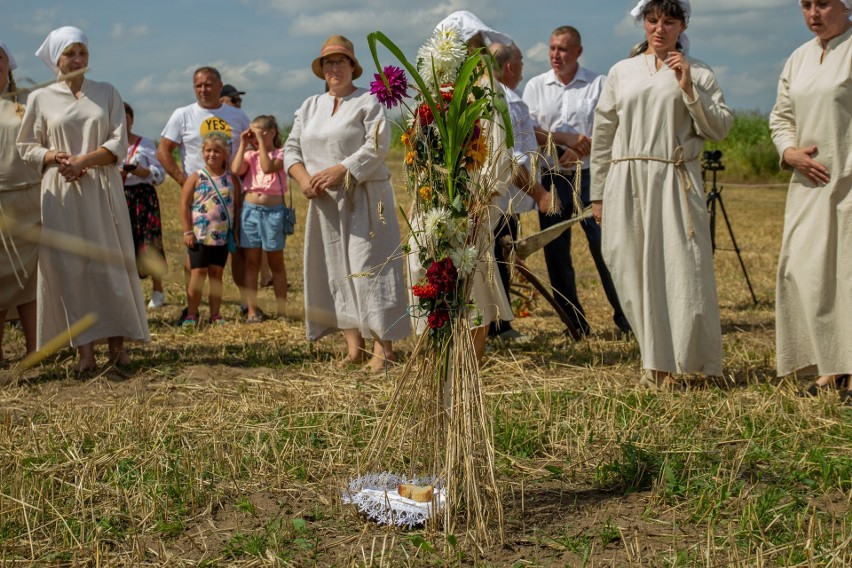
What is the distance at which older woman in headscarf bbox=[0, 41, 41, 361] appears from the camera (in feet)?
24.3

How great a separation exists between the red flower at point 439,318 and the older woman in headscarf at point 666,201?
2.69 meters

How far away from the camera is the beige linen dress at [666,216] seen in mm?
6348

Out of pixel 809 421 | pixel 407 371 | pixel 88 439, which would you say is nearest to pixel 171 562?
pixel 407 371

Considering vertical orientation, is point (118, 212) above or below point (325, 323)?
above

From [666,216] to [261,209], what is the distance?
14.0ft

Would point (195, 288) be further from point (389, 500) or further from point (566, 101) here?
point (389, 500)

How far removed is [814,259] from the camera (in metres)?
6.21

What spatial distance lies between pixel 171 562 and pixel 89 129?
4.16m

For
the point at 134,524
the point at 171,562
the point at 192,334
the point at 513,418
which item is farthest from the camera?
the point at 192,334

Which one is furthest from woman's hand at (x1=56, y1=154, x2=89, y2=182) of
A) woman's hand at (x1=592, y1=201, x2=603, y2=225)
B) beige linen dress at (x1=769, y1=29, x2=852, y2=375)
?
beige linen dress at (x1=769, y1=29, x2=852, y2=375)

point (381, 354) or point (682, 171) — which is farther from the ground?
point (682, 171)

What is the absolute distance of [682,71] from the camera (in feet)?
20.3

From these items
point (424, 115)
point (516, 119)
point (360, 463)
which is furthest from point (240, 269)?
point (424, 115)

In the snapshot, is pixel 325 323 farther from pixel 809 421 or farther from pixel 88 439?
pixel 809 421
